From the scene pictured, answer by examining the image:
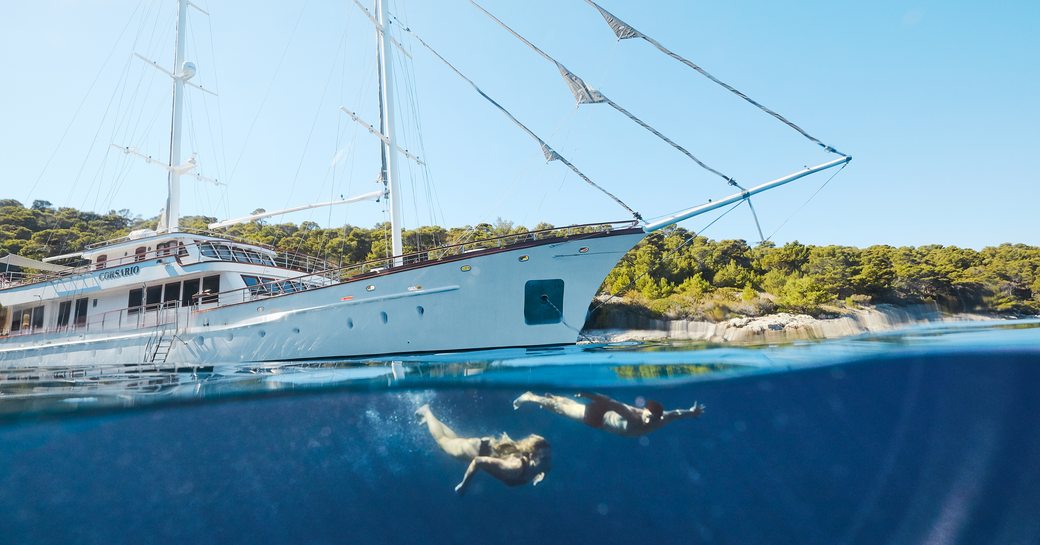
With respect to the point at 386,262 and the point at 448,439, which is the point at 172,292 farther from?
the point at 448,439

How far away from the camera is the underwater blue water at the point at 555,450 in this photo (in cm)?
992

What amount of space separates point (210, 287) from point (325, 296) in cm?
497

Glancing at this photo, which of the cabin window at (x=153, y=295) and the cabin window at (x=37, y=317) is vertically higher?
the cabin window at (x=153, y=295)

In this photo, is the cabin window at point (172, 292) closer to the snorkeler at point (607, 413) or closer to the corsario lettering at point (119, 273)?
the corsario lettering at point (119, 273)

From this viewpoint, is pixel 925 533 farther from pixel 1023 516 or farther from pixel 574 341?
pixel 574 341

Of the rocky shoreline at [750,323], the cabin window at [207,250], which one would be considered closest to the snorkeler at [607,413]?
the cabin window at [207,250]

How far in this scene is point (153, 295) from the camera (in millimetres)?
16797

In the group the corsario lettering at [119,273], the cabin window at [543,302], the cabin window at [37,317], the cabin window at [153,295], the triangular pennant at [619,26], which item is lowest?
the cabin window at [543,302]

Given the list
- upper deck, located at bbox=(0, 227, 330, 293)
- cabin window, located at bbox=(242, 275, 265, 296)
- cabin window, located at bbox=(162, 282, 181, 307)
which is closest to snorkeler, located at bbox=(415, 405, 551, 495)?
cabin window, located at bbox=(242, 275, 265, 296)

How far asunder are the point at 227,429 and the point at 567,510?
22.8ft

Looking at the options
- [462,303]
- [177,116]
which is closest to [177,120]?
[177,116]

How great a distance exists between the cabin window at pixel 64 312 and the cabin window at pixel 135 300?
2827 millimetres

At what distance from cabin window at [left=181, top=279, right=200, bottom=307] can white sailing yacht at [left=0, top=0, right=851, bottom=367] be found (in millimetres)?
35

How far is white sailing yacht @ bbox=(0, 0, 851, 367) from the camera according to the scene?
12883 millimetres
